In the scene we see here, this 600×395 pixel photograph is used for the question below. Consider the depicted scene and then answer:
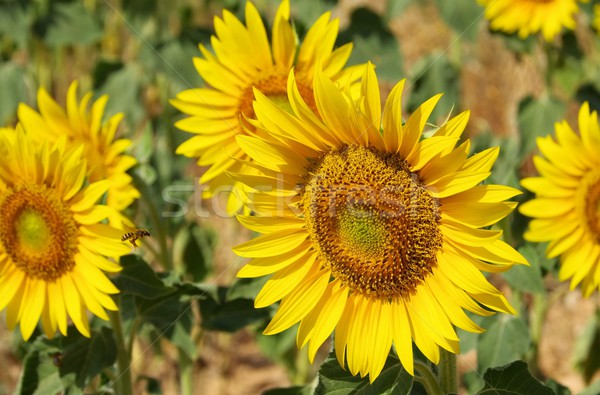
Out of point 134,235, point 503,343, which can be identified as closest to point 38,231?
point 134,235

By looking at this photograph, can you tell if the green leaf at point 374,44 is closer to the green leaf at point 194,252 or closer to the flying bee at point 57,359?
the green leaf at point 194,252

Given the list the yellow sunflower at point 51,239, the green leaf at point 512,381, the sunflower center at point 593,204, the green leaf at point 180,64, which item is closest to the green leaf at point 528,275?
the sunflower center at point 593,204

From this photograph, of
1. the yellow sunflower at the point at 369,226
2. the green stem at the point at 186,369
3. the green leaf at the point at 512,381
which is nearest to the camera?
the yellow sunflower at the point at 369,226

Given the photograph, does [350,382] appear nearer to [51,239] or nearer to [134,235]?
[134,235]

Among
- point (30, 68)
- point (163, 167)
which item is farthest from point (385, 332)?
point (30, 68)

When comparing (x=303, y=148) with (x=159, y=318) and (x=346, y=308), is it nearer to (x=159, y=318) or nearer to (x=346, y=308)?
(x=346, y=308)

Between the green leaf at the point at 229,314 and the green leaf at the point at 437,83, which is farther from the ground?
the green leaf at the point at 437,83

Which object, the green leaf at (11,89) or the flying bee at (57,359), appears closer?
the flying bee at (57,359)
